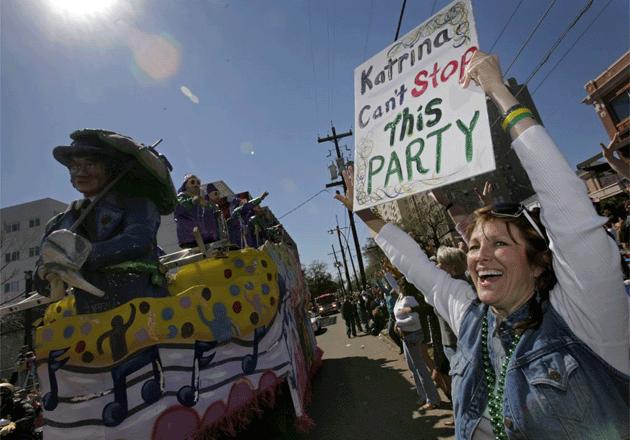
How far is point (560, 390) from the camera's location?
101 cm

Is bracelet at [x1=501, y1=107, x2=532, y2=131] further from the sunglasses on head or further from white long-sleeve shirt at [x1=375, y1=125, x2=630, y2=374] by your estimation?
the sunglasses on head

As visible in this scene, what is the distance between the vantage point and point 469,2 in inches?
73.8

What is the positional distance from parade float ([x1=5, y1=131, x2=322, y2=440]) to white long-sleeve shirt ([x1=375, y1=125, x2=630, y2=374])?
9.54ft

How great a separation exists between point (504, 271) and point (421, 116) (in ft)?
3.23

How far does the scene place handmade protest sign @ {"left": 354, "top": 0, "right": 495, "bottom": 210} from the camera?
1619 millimetres

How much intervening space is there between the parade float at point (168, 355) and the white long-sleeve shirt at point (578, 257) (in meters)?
2.91

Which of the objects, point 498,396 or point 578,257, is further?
point 498,396

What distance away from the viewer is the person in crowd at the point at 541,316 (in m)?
0.97

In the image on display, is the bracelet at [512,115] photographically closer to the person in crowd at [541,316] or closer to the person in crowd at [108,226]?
the person in crowd at [541,316]

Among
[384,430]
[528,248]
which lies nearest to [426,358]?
[384,430]

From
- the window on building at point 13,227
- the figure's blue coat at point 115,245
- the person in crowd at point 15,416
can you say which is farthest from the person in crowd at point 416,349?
the window on building at point 13,227

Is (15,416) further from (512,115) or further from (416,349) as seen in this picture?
(512,115)

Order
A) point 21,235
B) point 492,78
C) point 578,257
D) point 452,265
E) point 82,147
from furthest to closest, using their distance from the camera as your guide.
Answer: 1. point 21,235
2. point 452,265
3. point 82,147
4. point 492,78
5. point 578,257

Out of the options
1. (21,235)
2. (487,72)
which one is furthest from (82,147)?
(21,235)
